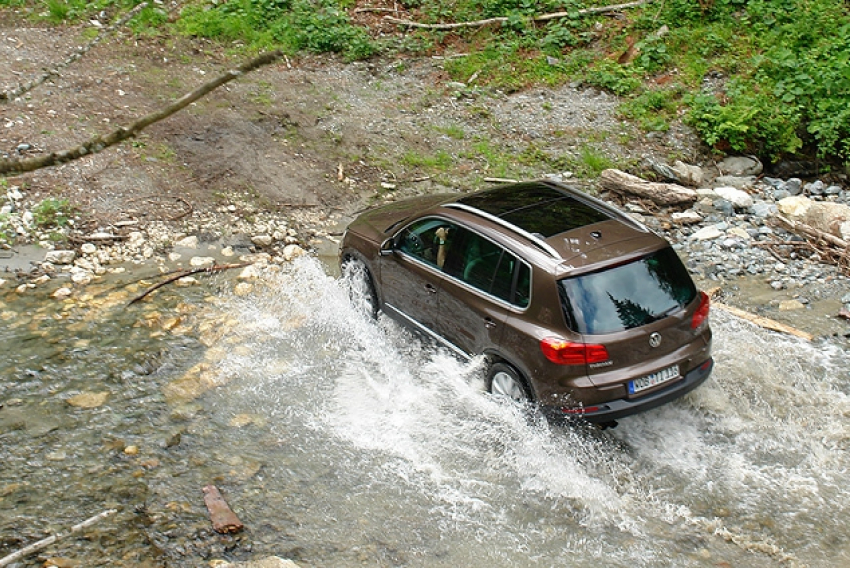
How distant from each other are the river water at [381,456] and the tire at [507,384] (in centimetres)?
11

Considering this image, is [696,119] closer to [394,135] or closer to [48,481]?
[394,135]

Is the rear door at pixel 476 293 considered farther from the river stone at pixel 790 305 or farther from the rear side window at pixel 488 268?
the river stone at pixel 790 305

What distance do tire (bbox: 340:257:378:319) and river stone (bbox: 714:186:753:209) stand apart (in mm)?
5714

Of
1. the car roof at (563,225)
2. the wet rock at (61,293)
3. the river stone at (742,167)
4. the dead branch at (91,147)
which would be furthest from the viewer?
the river stone at (742,167)

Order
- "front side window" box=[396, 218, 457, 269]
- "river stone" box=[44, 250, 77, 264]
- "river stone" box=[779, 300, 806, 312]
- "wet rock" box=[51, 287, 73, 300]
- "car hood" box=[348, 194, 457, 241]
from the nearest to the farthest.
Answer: "front side window" box=[396, 218, 457, 269] → "car hood" box=[348, 194, 457, 241] → "river stone" box=[779, 300, 806, 312] → "wet rock" box=[51, 287, 73, 300] → "river stone" box=[44, 250, 77, 264]

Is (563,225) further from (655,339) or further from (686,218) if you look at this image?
(686,218)

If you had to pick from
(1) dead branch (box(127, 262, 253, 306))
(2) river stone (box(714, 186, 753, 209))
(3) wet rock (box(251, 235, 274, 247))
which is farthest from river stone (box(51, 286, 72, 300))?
(2) river stone (box(714, 186, 753, 209))

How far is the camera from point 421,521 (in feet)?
18.3

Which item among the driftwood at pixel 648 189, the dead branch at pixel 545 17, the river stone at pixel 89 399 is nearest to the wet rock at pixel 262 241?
the river stone at pixel 89 399

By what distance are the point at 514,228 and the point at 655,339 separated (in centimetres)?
144

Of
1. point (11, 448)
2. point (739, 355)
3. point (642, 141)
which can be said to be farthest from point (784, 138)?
point (11, 448)

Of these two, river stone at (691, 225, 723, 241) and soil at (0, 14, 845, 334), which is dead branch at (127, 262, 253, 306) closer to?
soil at (0, 14, 845, 334)

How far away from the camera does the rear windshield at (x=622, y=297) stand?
5.74m

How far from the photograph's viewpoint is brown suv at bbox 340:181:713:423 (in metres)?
5.74
